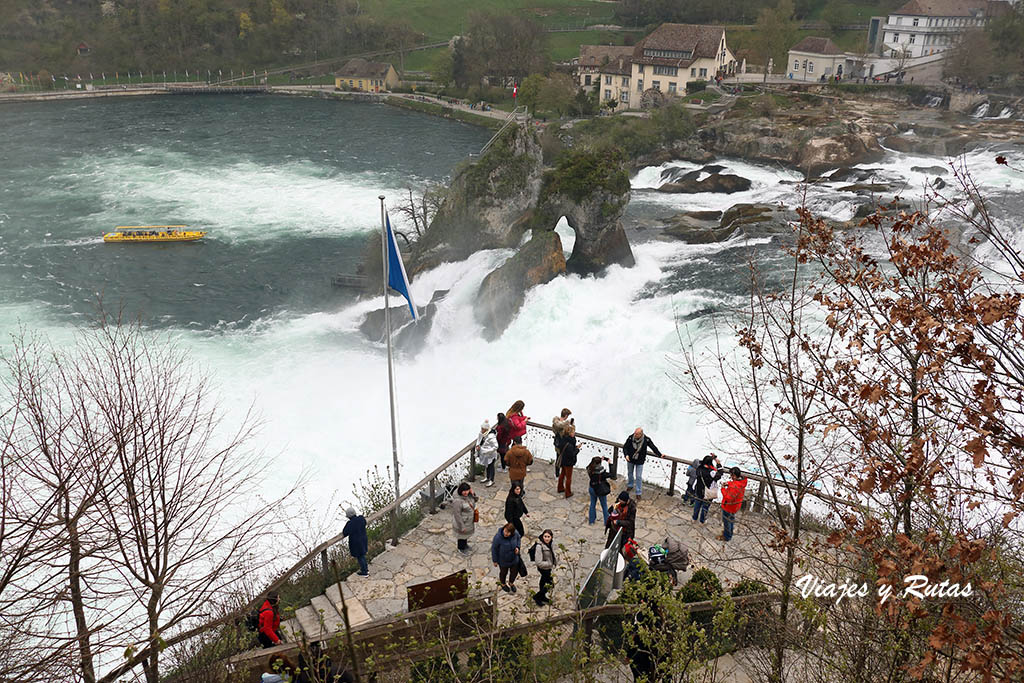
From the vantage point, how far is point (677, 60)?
7750cm

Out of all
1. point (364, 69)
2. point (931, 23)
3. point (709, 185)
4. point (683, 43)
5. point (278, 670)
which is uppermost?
point (931, 23)

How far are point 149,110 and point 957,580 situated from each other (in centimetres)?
10145

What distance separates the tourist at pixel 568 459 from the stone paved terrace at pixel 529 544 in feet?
0.74

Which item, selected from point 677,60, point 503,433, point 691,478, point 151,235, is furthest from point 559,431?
point 677,60

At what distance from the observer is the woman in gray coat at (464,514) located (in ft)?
47.4

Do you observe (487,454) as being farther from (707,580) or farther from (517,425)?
(707,580)

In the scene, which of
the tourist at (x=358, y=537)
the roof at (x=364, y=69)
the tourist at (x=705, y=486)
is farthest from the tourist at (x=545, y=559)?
the roof at (x=364, y=69)

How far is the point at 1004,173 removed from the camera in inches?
1977

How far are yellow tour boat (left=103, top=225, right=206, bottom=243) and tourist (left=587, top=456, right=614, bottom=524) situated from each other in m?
41.6

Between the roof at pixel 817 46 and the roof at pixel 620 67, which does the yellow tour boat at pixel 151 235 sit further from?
the roof at pixel 817 46

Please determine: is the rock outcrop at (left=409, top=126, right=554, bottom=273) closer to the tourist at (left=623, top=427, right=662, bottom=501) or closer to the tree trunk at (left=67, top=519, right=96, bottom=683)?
the tourist at (left=623, top=427, right=662, bottom=501)

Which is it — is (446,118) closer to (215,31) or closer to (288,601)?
(215,31)

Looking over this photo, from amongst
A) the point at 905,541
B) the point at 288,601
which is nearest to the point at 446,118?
the point at 288,601

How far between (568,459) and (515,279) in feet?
60.3
